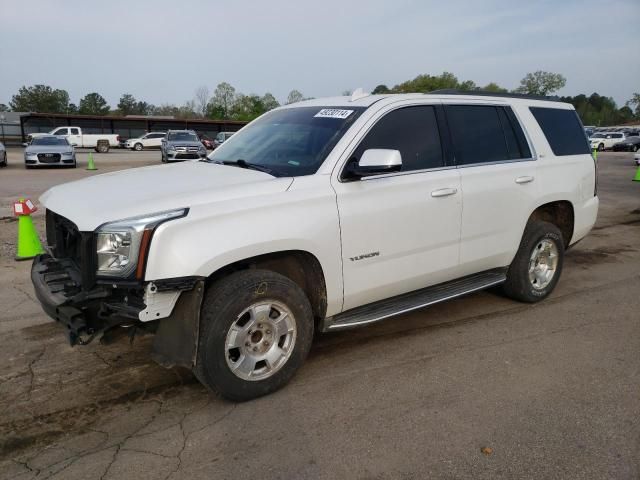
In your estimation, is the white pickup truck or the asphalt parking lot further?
the white pickup truck

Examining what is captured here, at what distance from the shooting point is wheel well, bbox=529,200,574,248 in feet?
17.4

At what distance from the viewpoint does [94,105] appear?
100250 mm

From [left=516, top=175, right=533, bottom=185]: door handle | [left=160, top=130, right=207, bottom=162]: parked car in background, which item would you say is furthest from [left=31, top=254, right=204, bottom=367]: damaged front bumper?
[left=160, top=130, right=207, bottom=162]: parked car in background

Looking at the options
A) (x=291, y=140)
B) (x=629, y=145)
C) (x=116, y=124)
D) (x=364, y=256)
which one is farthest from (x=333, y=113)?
(x=116, y=124)

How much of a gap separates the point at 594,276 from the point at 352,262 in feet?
13.5

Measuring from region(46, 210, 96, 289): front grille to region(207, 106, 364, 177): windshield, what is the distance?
130cm

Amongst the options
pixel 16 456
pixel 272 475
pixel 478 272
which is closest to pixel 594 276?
pixel 478 272

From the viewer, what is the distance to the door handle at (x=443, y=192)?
404 cm

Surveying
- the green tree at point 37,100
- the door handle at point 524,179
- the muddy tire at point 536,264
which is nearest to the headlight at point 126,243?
the door handle at point 524,179

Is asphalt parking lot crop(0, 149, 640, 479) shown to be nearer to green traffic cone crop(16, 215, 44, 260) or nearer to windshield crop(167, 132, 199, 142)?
green traffic cone crop(16, 215, 44, 260)

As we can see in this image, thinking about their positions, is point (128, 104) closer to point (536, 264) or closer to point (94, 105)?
point (94, 105)

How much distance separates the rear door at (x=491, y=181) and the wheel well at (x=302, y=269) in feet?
4.63

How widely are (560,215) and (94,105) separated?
108425 millimetres

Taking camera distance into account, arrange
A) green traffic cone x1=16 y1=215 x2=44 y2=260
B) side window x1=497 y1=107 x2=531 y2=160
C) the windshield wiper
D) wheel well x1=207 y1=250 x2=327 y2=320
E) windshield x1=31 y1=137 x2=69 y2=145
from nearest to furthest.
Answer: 1. wheel well x1=207 y1=250 x2=327 y2=320
2. the windshield wiper
3. side window x1=497 y1=107 x2=531 y2=160
4. green traffic cone x1=16 y1=215 x2=44 y2=260
5. windshield x1=31 y1=137 x2=69 y2=145
